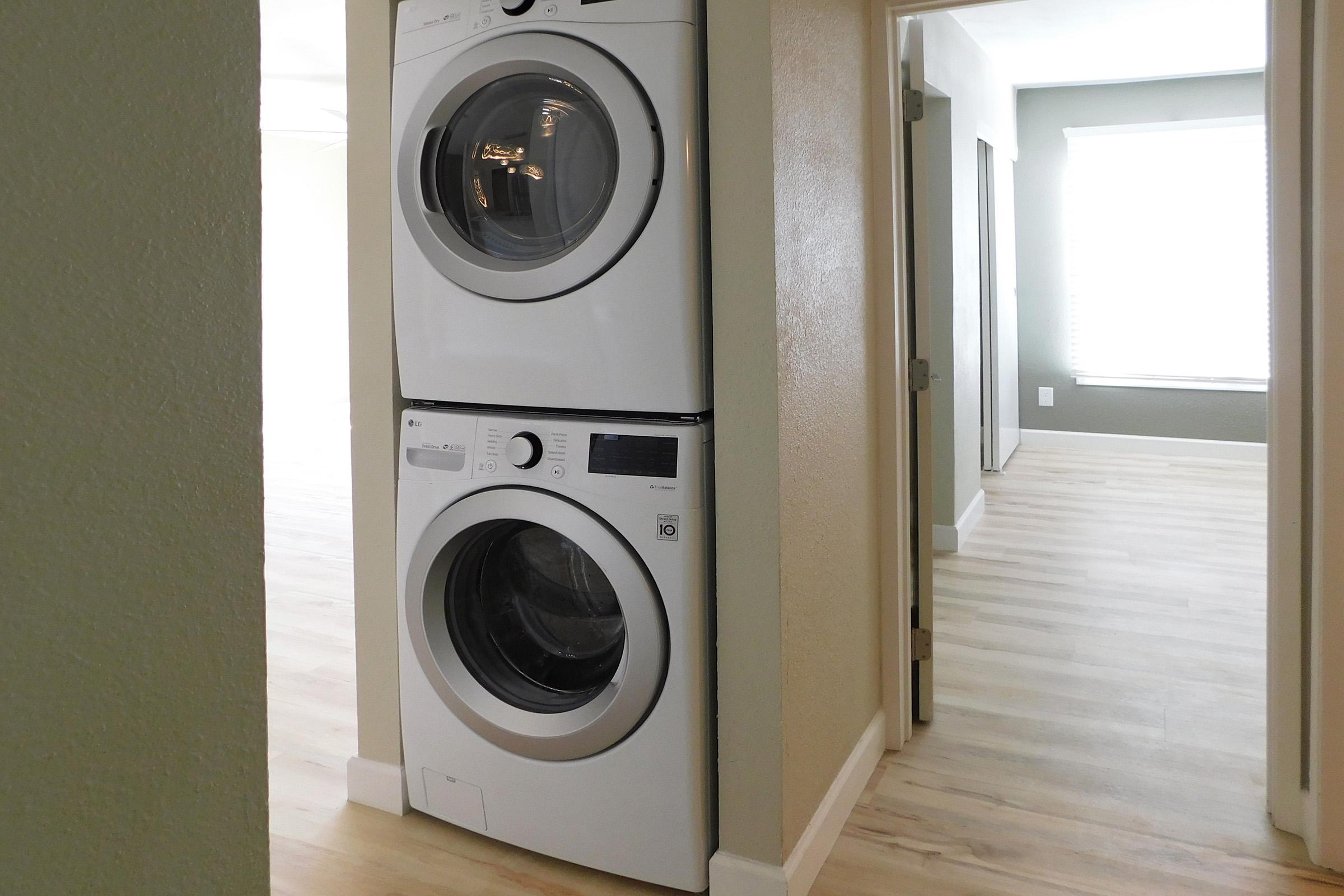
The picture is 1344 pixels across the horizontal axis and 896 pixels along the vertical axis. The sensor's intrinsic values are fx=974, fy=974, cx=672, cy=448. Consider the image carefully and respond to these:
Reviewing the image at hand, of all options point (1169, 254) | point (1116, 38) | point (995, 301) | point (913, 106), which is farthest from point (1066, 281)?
point (913, 106)

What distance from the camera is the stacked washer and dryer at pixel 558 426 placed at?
5.65 ft

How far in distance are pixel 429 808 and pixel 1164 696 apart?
2077 mm

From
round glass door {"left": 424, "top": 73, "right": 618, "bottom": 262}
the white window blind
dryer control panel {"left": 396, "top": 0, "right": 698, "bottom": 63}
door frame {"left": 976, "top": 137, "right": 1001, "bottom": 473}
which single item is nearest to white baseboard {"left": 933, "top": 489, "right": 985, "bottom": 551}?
door frame {"left": 976, "top": 137, "right": 1001, "bottom": 473}

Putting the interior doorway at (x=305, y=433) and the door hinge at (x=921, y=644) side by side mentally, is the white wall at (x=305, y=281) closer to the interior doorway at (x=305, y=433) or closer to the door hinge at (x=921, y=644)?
the interior doorway at (x=305, y=433)

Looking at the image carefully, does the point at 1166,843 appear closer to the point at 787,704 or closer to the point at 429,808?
the point at 787,704

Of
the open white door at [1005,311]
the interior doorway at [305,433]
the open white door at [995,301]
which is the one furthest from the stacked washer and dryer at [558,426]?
the open white door at [1005,311]

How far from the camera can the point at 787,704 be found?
180cm

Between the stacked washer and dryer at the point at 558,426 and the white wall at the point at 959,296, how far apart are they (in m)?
2.57

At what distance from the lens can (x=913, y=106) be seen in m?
2.49

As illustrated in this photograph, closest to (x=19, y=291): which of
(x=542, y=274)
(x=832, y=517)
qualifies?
(x=542, y=274)

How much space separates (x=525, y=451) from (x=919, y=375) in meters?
1.15

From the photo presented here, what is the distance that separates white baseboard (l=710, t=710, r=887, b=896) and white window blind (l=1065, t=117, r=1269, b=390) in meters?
5.26

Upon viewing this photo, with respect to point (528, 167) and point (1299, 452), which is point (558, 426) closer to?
point (528, 167)

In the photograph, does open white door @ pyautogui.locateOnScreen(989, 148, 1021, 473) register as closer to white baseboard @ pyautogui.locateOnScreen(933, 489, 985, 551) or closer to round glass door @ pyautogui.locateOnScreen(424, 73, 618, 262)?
white baseboard @ pyautogui.locateOnScreen(933, 489, 985, 551)
